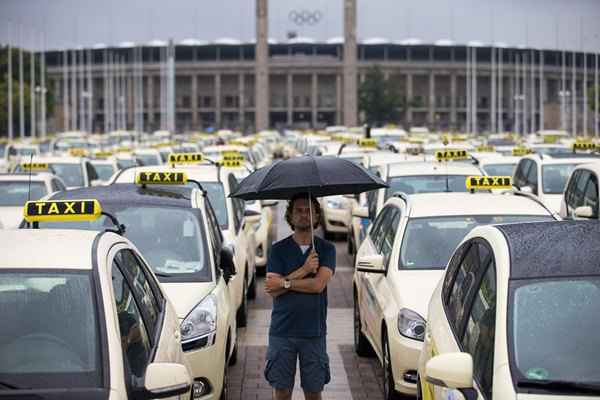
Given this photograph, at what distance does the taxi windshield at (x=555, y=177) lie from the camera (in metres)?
20.5

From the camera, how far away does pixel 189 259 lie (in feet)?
32.8

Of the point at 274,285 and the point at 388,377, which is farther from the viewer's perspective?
the point at 388,377

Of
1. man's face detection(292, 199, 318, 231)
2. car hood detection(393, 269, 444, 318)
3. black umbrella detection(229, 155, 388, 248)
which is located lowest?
car hood detection(393, 269, 444, 318)

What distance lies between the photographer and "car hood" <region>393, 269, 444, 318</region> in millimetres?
9203

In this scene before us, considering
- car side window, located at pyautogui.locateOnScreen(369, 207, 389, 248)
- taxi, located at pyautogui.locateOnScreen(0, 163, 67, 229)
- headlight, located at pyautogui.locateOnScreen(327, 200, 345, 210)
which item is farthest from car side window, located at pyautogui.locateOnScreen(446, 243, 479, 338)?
headlight, located at pyautogui.locateOnScreen(327, 200, 345, 210)

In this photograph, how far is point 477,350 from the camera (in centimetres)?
571

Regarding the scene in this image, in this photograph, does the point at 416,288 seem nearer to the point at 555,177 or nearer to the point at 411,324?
the point at 411,324

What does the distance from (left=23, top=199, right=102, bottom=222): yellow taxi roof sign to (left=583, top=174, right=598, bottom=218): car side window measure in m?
8.10

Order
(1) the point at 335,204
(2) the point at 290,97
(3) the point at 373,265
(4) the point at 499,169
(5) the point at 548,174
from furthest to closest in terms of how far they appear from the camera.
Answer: (2) the point at 290,97 < (4) the point at 499,169 < (1) the point at 335,204 < (5) the point at 548,174 < (3) the point at 373,265

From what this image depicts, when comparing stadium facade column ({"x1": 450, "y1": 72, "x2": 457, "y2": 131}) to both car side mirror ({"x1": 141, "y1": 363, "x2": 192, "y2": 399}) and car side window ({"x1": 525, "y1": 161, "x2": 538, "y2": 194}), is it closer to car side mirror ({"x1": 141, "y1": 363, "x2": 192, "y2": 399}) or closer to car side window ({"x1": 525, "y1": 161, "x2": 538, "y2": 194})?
car side window ({"x1": 525, "y1": 161, "x2": 538, "y2": 194})

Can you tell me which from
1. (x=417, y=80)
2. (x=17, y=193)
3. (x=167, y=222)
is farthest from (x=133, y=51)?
(x=167, y=222)

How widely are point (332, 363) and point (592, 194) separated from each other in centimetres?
511

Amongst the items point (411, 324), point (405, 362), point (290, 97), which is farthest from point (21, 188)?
point (290, 97)

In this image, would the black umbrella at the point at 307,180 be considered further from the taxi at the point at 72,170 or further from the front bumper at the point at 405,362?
the taxi at the point at 72,170
